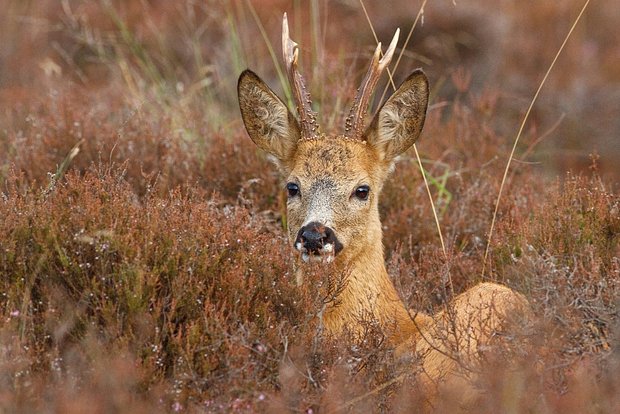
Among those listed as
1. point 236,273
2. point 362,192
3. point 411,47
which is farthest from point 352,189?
point 411,47

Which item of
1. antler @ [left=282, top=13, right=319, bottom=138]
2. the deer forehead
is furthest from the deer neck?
antler @ [left=282, top=13, right=319, bottom=138]

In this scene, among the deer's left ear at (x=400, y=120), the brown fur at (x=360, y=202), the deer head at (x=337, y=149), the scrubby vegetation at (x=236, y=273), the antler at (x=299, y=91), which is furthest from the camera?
the deer's left ear at (x=400, y=120)

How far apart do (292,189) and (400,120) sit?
2.69ft

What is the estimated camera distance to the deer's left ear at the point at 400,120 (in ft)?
21.8

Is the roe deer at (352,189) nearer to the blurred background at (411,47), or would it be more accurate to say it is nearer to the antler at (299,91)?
the antler at (299,91)

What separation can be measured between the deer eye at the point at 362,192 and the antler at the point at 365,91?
35 centimetres

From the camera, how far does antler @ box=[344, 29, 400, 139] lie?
643 centimetres

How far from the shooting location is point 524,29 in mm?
15656

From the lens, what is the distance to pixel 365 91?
6445 millimetres

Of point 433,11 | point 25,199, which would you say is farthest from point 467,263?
point 433,11

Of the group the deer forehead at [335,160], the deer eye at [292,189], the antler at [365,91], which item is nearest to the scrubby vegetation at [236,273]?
the deer eye at [292,189]

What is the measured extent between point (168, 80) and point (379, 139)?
19.6ft

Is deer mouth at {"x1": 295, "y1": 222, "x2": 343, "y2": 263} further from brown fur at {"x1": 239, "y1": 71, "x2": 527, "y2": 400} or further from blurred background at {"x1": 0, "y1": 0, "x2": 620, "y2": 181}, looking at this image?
blurred background at {"x1": 0, "y1": 0, "x2": 620, "y2": 181}

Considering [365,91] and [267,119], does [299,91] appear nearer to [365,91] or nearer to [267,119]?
[365,91]
